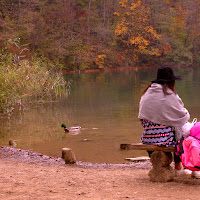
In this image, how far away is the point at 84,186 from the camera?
4.80 metres

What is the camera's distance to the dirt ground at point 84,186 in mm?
4246

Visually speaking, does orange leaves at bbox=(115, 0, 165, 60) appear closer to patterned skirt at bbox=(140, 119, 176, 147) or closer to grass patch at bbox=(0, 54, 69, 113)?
grass patch at bbox=(0, 54, 69, 113)

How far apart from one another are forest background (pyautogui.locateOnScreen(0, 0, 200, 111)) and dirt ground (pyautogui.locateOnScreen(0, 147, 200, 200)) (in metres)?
29.9

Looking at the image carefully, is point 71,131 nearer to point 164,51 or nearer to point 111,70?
point 111,70

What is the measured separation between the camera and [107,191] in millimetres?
4488

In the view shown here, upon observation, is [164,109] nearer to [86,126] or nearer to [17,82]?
[86,126]

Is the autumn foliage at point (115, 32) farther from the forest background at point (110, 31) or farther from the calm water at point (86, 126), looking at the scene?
the calm water at point (86, 126)

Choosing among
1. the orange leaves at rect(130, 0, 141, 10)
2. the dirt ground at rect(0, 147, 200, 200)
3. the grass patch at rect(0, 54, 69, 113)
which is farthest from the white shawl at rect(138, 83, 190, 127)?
the orange leaves at rect(130, 0, 141, 10)

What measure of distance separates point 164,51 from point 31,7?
1668 cm

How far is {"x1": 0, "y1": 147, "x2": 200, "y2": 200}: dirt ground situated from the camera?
13.9ft

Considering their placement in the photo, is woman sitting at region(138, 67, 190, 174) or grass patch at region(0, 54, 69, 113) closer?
woman sitting at region(138, 67, 190, 174)

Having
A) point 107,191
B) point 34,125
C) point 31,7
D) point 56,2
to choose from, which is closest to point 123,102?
point 34,125

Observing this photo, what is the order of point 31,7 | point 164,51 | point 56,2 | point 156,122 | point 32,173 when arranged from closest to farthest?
point 156,122
point 32,173
point 31,7
point 56,2
point 164,51

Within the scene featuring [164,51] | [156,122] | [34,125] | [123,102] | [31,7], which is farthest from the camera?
[164,51]
